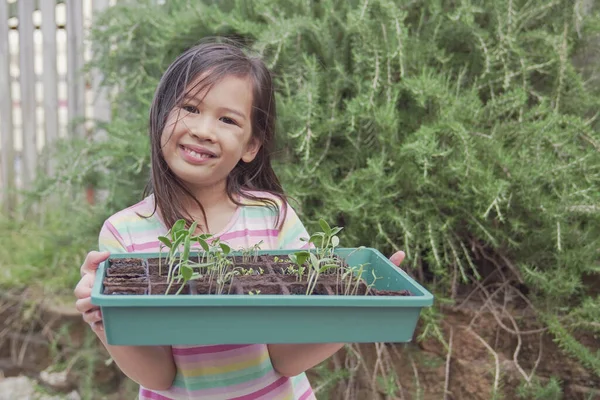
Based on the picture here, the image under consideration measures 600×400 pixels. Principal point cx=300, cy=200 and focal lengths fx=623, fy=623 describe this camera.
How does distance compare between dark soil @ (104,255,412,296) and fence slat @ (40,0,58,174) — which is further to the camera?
fence slat @ (40,0,58,174)

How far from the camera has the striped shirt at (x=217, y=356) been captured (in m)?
1.13

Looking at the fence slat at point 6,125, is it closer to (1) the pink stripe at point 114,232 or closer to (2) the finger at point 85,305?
(1) the pink stripe at point 114,232

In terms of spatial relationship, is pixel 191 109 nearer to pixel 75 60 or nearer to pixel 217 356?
pixel 217 356

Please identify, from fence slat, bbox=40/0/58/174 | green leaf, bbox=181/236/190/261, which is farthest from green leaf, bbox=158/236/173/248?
fence slat, bbox=40/0/58/174

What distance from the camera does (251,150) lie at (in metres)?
1.30

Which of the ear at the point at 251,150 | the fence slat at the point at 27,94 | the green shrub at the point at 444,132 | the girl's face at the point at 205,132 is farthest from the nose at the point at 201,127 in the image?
the fence slat at the point at 27,94

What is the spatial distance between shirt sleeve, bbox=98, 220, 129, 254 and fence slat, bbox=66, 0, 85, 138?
7.33 feet

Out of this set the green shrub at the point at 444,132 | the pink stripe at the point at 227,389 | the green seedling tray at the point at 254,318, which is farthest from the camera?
the green shrub at the point at 444,132

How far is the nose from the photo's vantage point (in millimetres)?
1087

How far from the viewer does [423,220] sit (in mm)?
1729

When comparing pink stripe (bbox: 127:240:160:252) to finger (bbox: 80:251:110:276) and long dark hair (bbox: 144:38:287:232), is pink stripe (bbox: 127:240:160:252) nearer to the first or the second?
long dark hair (bbox: 144:38:287:232)

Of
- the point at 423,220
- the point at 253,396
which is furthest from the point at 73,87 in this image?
the point at 253,396

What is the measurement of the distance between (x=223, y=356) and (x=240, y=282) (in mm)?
301

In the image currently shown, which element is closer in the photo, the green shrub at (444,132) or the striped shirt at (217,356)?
the striped shirt at (217,356)
